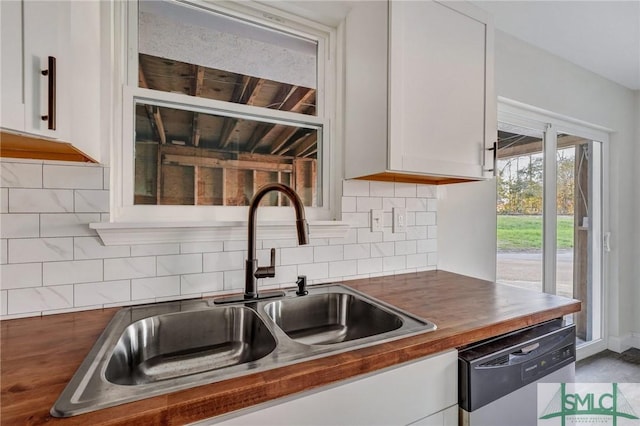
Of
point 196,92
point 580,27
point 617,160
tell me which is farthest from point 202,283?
point 617,160

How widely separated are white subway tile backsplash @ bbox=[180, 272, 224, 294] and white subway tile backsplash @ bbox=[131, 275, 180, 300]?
25 millimetres

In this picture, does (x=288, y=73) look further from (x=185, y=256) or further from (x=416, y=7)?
(x=185, y=256)

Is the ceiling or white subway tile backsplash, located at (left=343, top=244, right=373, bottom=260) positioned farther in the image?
the ceiling

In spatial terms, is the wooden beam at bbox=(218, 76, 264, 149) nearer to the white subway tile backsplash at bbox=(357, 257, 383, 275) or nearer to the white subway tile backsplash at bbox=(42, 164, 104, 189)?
the white subway tile backsplash at bbox=(42, 164, 104, 189)

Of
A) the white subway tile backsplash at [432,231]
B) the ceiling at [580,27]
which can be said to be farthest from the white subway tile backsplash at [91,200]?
the ceiling at [580,27]

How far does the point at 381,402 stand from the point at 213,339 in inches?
24.2

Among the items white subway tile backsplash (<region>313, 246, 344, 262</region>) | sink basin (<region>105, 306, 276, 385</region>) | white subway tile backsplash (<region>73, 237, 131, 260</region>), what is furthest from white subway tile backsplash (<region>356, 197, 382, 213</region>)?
white subway tile backsplash (<region>73, 237, 131, 260</region>)

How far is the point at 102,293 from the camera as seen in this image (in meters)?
1.08

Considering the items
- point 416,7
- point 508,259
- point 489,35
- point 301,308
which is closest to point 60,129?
point 301,308

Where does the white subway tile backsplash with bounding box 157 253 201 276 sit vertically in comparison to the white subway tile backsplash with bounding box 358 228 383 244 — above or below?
below

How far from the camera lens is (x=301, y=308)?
1237 millimetres

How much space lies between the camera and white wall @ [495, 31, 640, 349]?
242 centimetres

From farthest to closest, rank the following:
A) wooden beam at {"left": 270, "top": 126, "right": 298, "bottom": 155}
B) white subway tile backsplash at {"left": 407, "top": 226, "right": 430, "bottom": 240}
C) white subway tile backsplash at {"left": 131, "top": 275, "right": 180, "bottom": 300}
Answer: white subway tile backsplash at {"left": 407, "top": 226, "right": 430, "bottom": 240} < wooden beam at {"left": 270, "top": 126, "right": 298, "bottom": 155} < white subway tile backsplash at {"left": 131, "top": 275, "right": 180, "bottom": 300}

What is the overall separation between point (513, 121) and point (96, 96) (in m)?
2.49
